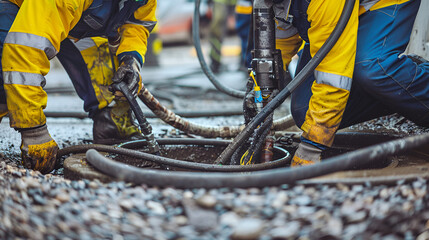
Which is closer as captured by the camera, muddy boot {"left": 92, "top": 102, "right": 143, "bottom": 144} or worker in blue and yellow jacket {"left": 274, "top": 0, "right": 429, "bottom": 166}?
worker in blue and yellow jacket {"left": 274, "top": 0, "right": 429, "bottom": 166}

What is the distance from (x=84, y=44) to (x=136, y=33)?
0.45 metres

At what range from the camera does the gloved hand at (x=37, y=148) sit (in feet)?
7.56

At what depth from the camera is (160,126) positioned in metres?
3.91

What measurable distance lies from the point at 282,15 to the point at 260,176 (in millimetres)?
1165

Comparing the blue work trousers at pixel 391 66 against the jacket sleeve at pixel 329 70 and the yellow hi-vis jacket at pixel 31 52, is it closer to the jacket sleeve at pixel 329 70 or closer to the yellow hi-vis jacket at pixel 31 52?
the jacket sleeve at pixel 329 70

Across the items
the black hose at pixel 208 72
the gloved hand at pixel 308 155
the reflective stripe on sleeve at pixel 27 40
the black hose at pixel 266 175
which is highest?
the reflective stripe on sleeve at pixel 27 40

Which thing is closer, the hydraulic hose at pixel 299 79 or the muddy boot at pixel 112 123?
the hydraulic hose at pixel 299 79

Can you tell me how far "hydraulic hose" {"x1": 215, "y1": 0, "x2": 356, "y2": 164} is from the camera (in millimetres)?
2072

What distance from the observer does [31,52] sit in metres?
2.18

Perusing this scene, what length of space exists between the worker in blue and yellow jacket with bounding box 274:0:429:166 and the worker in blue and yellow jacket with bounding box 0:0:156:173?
1054mm

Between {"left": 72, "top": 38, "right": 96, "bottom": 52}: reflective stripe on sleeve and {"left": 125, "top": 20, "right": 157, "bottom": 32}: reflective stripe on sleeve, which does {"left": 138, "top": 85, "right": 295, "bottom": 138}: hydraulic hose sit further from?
{"left": 72, "top": 38, "right": 96, "bottom": 52}: reflective stripe on sleeve

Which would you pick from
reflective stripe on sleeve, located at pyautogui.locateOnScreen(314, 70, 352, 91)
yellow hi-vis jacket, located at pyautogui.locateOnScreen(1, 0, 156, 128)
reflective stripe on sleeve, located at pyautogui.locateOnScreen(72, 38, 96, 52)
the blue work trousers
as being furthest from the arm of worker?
the blue work trousers

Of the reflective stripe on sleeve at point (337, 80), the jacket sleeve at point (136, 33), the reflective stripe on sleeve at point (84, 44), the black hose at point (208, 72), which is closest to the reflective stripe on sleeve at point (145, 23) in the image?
the jacket sleeve at point (136, 33)

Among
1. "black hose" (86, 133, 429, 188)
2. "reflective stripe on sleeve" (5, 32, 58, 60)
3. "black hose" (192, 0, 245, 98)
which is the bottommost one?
"black hose" (86, 133, 429, 188)
